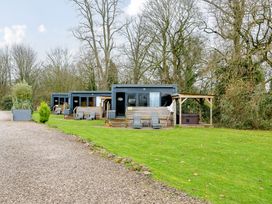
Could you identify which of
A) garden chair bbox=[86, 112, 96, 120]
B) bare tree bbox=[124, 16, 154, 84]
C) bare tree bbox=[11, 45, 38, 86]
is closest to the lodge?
garden chair bbox=[86, 112, 96, 120]

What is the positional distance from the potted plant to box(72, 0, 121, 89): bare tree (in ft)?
28.9

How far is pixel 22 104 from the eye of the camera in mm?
23125

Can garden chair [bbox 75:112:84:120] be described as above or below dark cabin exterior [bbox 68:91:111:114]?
below

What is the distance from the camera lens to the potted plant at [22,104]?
2214 centimetres

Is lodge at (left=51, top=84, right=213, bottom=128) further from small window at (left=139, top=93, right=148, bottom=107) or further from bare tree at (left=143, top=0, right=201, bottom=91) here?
bare tree at (left=143, top=0, right=201, bottom=91)

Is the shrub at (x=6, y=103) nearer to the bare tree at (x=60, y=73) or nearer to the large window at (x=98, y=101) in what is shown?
the bare tree at (x=60, y=73)

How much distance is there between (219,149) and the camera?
9211mm

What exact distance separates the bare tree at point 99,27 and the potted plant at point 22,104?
28.9 feet

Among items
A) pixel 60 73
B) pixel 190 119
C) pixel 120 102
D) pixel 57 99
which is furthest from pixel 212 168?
pixel 60 73

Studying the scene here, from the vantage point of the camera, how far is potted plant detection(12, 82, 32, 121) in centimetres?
2214

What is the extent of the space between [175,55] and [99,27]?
9.02 meters

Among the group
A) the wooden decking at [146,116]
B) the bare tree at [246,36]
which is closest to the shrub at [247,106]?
the bare tree at [246,36]

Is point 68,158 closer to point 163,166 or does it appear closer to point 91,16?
point 163,166

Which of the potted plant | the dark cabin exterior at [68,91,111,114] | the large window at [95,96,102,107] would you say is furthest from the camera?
the dark cabin exterior at [68,91,111,114]
